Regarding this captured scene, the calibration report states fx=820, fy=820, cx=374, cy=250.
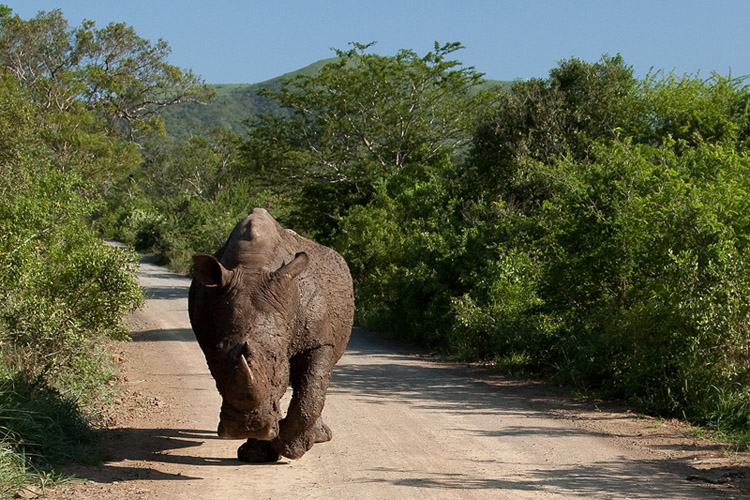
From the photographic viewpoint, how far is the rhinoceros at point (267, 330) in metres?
6.19

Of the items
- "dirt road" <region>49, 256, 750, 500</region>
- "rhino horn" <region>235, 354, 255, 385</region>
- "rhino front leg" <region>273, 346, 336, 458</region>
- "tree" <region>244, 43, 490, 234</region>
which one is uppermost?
"tree" <region>244, 43, 490, 234</region>

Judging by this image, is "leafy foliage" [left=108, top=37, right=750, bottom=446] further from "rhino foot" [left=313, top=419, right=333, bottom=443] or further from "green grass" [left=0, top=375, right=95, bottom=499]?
"green grass" [left=0, top=375, right=95, bottom=499]

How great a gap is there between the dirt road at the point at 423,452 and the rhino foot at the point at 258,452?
0.11 meters

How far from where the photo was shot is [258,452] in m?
7.46

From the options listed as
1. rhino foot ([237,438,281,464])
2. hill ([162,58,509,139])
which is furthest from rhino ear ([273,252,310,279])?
hill ([162,58,509,139])

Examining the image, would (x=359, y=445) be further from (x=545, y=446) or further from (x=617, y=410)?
(x=617, y=410)

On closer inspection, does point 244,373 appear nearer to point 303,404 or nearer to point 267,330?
point 267,330

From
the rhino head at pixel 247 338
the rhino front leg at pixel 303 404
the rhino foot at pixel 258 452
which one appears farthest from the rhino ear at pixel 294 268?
the rhino foot at pixel 258 452

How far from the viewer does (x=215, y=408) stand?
1023 cm

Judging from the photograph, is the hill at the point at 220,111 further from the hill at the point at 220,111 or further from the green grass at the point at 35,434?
the green grass at the point at 35,434

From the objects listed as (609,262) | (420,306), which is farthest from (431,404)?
(420,306)

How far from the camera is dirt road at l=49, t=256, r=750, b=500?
258 inches

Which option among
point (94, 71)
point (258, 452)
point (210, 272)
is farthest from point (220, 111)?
point (210, 272)

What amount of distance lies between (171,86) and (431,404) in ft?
142
